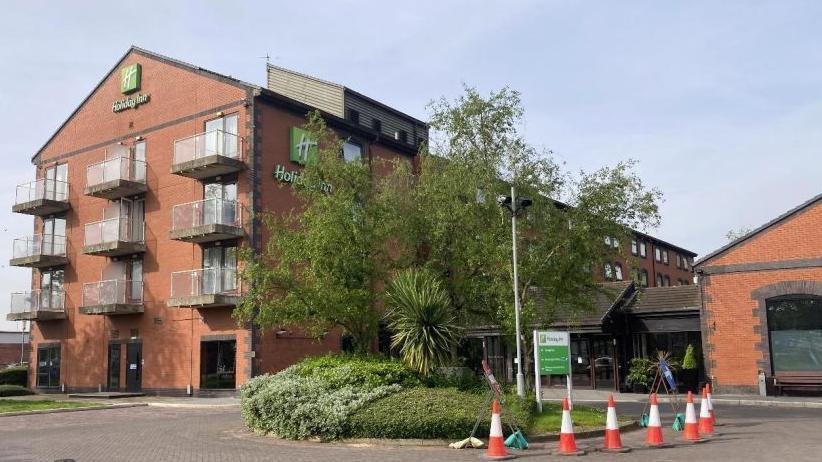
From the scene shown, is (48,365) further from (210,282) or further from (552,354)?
(552,354)

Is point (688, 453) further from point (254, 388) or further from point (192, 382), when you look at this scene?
point (192, 382)

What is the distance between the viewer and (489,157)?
1892 cm

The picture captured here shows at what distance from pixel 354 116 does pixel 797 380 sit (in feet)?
73.1


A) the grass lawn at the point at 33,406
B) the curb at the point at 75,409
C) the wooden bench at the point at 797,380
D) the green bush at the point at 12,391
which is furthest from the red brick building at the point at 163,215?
the wooden bench at the point at 797,380

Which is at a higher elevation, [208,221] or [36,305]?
[208,221]

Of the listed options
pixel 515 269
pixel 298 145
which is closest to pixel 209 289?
Result: pixel 298 145

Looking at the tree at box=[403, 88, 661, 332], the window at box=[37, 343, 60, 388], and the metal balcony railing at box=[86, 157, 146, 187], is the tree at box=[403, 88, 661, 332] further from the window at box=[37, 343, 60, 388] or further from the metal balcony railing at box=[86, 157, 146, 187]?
the window at box=[37, 343, 60, 388]

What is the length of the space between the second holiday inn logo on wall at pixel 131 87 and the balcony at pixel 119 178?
2727 millimetres

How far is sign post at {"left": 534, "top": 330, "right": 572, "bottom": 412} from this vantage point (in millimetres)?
16052

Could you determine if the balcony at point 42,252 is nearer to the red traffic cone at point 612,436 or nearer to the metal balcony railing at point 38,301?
the metal balcony railing at point 38,301

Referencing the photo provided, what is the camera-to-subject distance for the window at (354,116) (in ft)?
119

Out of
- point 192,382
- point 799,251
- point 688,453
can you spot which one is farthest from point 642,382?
point 192,382

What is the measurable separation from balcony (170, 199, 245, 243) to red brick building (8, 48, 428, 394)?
56mm

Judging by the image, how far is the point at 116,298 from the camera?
32.0 meters
